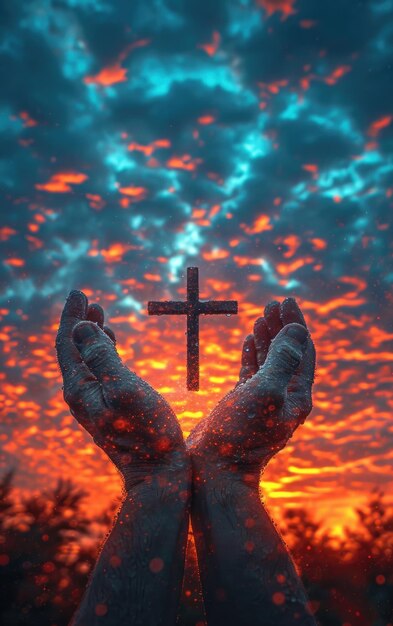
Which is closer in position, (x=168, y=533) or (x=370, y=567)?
(x=168, y=533)

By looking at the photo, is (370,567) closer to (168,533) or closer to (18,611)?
(18,611)

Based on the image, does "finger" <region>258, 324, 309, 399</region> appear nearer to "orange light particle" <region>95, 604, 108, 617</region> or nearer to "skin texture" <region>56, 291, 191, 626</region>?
"skin texture" <region>56, 291, 191, 626</region>

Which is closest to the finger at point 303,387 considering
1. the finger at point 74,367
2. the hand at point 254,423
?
the hand at point 254,423

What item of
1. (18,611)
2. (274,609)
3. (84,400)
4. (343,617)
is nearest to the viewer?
(274,609)

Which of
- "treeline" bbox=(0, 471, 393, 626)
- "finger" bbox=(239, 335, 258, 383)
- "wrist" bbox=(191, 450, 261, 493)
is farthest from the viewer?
"treeline" bbox=(0, 471, 393, 626)

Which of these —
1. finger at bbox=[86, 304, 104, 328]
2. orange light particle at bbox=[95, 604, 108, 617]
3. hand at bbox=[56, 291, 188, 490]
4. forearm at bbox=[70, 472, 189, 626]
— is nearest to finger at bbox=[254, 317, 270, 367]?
finger at bbox=[86, 304, 104, 328]

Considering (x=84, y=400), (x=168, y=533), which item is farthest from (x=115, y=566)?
(x=84, y=400)

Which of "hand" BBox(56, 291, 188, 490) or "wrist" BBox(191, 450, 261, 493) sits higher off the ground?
"hand" BBox(56, 291, 188, 490)

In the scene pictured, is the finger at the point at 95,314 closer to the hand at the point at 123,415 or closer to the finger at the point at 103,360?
the finger at the point at 103,360
